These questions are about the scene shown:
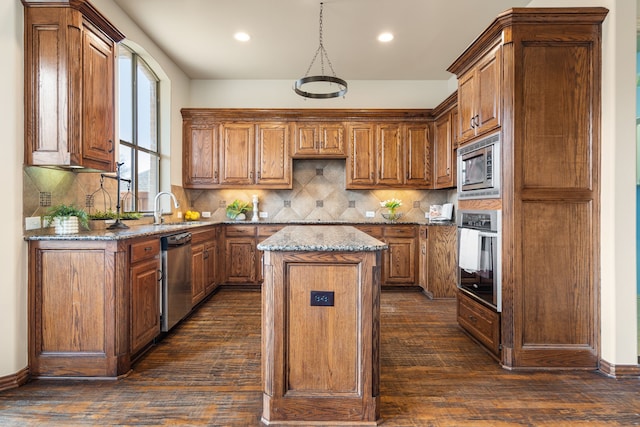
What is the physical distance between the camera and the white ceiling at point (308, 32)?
3588mm

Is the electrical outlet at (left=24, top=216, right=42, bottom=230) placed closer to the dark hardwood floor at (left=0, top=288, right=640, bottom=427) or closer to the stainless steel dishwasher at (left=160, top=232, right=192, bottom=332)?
the stainless steel dishwasher at (left=160, top=232, right=192, bottom=332)

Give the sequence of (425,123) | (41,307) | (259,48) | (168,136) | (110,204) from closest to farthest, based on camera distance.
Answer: (41,307)
(110,204)
(259,48)
(168,136)
(425,123)

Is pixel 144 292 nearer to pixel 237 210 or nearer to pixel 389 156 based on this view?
pixel 237 210

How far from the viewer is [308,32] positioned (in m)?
4.11

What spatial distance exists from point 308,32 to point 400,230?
9.15ft

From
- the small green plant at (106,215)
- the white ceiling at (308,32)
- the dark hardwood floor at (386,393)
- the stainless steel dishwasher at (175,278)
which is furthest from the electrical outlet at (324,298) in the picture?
the white ceiling at (308,32)

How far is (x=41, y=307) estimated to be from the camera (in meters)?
2.40

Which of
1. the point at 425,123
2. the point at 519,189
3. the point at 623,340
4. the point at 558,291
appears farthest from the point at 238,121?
the point at 623,340

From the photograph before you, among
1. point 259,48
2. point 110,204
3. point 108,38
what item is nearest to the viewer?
point 108,38

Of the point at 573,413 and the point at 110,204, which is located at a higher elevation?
the point at 110,204

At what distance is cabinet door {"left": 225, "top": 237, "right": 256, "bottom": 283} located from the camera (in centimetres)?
511

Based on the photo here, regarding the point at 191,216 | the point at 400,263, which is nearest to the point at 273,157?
the point at 191,216

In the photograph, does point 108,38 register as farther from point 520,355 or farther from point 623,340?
point 623,340

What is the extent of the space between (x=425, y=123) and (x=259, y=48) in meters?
2.53
